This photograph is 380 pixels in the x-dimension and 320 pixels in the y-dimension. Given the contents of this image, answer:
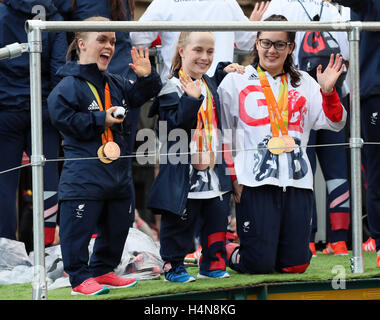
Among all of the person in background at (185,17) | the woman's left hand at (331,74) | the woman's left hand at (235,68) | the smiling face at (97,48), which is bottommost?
the woman's left hand at (331,74)

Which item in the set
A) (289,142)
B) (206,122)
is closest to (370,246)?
(289,142)

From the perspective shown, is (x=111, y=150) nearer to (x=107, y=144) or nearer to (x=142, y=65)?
(x=107, y=144)

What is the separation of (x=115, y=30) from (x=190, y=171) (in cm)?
104

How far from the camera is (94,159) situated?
182 inches

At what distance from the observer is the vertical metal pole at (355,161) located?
15.5 feet

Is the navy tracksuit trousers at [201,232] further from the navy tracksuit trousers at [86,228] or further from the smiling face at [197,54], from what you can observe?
the smiling face at [197,54]

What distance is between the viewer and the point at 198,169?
5098 millimetres

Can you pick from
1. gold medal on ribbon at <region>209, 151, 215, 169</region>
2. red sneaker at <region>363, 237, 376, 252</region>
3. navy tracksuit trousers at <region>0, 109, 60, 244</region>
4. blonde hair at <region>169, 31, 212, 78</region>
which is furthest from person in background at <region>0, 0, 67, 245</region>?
red sneaker at <region>363, 237, 376, 252</region>

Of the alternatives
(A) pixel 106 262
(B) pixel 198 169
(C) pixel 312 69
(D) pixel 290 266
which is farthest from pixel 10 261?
(C) pixel 312 69

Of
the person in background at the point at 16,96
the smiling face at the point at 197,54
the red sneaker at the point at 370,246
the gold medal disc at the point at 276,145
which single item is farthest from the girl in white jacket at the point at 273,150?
the person in background at the point at 16,96

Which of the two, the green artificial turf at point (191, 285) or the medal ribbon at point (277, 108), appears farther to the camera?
the medal ribbon at point (277, 108)

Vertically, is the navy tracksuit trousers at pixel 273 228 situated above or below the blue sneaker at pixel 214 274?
above

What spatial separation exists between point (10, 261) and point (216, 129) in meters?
1.66

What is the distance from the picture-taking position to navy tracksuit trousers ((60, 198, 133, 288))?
4.61 m
